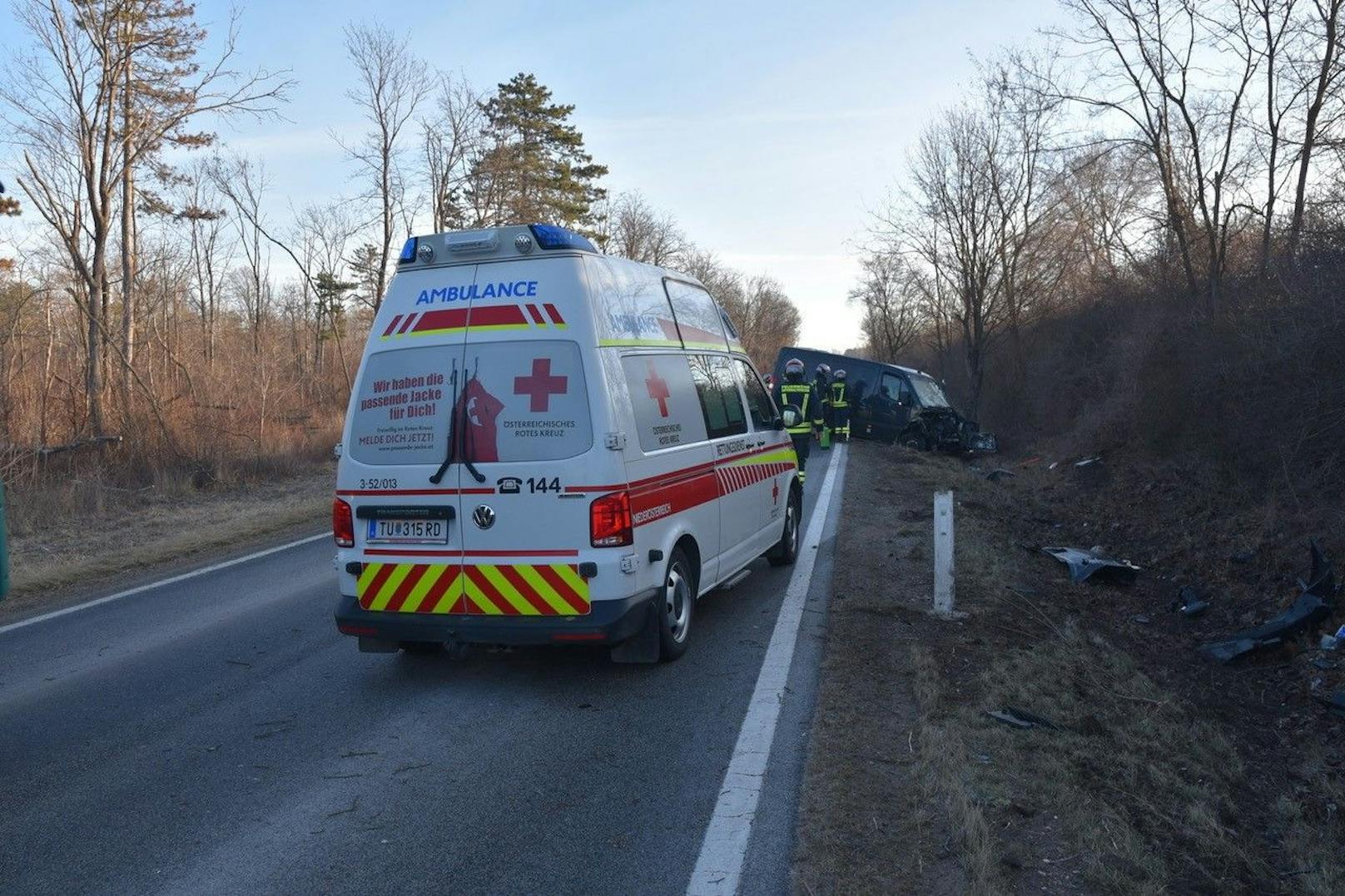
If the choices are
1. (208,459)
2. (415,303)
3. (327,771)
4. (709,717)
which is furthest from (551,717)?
(208,459)

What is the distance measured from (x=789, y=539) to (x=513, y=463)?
4.04m

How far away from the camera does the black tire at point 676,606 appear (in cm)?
586

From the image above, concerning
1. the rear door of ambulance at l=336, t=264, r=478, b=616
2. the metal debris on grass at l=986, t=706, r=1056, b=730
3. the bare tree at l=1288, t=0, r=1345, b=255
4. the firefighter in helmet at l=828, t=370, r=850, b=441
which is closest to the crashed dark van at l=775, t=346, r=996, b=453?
the firefighter in helmet at l=828, t=370, r=850, b=441

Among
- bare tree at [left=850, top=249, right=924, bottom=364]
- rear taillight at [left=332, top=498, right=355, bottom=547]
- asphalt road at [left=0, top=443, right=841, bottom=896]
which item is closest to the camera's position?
asphalt road at [left=0, top=443, right=841, bottom=896]

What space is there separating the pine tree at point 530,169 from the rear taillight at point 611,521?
93.9ft

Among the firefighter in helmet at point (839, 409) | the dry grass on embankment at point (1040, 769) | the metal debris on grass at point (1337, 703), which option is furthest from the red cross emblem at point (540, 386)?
the firefighter in helmet at point (839, 409)

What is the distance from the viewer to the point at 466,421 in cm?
561

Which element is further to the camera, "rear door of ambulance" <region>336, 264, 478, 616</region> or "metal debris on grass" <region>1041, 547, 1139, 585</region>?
"metal debris on grass" <region>1041, 547, 1139, 585</region>

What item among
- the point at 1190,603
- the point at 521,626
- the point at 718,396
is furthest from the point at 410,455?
the point at 1190,603

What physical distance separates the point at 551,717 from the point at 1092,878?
2.77 metres

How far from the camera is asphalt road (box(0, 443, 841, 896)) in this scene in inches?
143

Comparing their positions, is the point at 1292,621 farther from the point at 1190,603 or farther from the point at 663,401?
the point at 663,401

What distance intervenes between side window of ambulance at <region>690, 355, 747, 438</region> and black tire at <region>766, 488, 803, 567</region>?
4.62ft

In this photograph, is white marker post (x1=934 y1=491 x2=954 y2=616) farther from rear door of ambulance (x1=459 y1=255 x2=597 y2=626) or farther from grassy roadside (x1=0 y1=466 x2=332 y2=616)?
grassy roadside (x1=0 y1=466 x2=332 y2=616)
